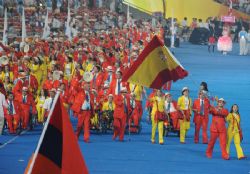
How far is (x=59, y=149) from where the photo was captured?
11578 millimetres

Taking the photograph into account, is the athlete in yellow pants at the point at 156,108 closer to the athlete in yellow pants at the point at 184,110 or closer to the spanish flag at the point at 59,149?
the athlete in yellow pants at the point at 184,110

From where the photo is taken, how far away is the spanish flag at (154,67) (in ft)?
73.8

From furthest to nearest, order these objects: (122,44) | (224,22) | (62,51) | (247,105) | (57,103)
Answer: (224,22)
(122,44)
(62,51)
(247,105)
(57,103)

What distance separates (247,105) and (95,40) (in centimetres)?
1111

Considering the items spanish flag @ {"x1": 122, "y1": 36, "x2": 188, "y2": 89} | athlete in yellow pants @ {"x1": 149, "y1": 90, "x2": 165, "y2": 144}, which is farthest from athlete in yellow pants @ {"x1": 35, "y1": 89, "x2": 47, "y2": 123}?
spanish flag @ {"x1": 122, "y1": 36, "x2": 188, "y2": 89}

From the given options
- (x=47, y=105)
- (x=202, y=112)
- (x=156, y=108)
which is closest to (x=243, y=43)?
(x=47, y=105)

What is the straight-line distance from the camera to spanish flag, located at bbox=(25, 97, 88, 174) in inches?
448

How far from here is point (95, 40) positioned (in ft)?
138

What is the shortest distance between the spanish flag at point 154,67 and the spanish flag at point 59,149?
10974 mm

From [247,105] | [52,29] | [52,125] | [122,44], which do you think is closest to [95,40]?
[122,44]

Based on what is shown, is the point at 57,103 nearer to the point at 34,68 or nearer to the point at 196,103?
the point at 196,103

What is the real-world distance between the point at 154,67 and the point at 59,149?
11.1 metres

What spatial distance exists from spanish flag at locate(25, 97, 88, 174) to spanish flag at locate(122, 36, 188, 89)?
36.0 feet

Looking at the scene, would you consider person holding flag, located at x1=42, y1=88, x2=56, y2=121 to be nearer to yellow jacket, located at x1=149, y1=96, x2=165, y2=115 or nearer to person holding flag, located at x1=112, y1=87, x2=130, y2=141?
person holding flag, located at x1=112, y1=87, x2=130, y2=141
